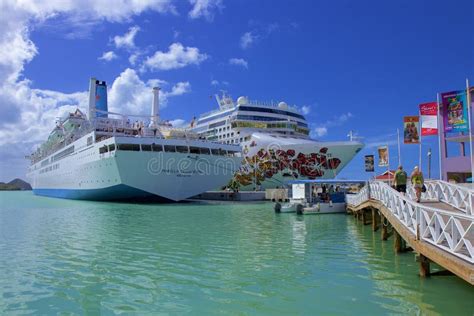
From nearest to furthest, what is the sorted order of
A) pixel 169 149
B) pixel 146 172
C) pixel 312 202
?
pixel 312 202 → pixel 146 172 → pixel 169 149

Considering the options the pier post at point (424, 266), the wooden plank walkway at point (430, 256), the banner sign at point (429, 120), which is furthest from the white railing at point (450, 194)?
the pier post at point (424, 266)

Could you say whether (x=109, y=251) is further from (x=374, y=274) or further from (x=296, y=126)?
(x=296, y=126)

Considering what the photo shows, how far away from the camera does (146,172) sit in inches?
1503

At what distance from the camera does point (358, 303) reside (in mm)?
8156

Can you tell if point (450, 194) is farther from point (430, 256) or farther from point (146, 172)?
point (146, 172)

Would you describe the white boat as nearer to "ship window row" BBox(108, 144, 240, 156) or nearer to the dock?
the dock

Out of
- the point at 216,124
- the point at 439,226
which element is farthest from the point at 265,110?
the point at 439,226

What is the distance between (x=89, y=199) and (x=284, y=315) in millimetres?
A: 44224

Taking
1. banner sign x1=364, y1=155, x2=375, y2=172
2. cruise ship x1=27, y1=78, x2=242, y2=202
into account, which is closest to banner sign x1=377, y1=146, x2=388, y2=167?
banner sign x1=364, y1=155, x2=375, y2=172

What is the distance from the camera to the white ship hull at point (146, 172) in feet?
123

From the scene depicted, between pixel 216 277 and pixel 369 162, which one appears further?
pixel 369 162

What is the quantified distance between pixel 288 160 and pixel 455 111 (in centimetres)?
4231

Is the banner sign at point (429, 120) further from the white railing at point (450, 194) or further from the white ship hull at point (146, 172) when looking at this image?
the white ship hull at point (146, 172)

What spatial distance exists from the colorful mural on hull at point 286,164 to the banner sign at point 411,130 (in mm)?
37806
